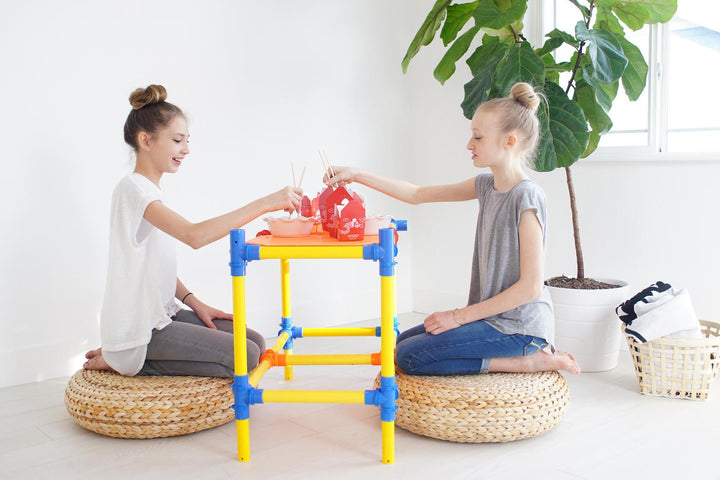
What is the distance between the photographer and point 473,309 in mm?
1924

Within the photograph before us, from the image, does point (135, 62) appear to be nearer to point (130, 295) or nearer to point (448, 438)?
point (130, 295)

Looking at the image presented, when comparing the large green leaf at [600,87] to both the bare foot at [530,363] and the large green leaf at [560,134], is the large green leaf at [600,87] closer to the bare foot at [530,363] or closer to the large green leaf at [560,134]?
the large green leaf at [560,134]

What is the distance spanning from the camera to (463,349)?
6.31ft

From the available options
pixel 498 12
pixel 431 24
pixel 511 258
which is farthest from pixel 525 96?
pixel 431 24

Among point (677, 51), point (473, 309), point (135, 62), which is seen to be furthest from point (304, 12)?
point (473, 309)

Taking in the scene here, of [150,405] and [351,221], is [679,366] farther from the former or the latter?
[150,405]

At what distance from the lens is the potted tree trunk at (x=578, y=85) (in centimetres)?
242

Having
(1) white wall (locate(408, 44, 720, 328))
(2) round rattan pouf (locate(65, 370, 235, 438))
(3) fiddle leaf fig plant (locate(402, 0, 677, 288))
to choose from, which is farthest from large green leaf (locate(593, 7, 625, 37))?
(2) round rattan pouf (locate(65, 370, 235, 438))

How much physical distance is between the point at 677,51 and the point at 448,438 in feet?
5.83

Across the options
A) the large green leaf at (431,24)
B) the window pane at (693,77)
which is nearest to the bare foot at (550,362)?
the window pane at (693,77)

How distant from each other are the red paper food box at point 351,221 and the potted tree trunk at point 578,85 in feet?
3.09

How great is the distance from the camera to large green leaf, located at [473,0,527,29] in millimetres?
2420

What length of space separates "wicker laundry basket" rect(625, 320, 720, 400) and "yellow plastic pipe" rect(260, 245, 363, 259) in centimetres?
111

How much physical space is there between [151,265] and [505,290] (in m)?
1.02
